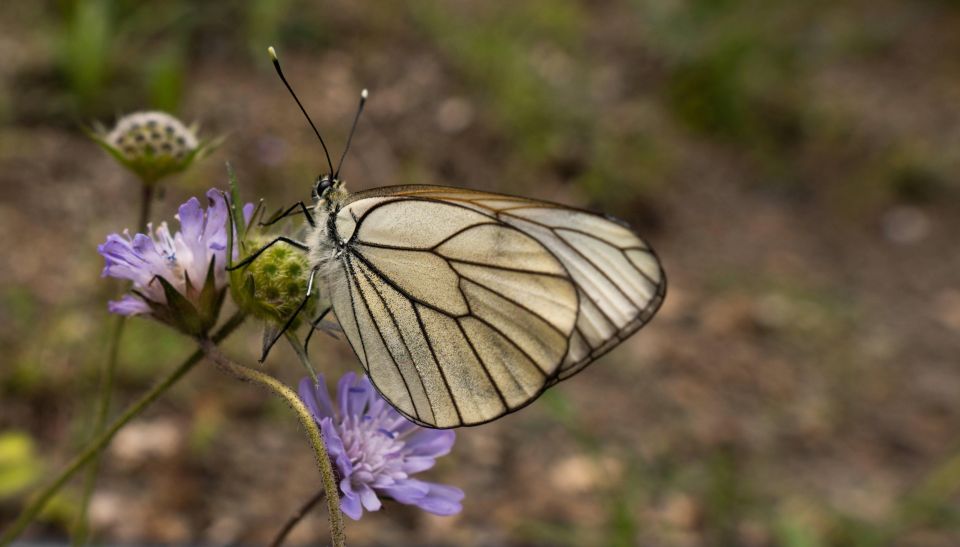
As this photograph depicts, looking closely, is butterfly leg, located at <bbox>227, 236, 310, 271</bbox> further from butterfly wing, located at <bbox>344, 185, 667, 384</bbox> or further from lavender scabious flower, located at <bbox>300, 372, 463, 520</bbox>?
butterfly wing, located at <bbox>344, 185, 667, 384</bbox>

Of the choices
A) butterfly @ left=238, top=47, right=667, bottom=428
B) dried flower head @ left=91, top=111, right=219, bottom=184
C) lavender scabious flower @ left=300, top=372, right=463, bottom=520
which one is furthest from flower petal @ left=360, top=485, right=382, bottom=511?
dried flower head @ left=91, top=111, right=219, bottom=184

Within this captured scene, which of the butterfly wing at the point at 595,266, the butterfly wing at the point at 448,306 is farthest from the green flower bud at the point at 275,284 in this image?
the butterfly wing at the point at 595,266

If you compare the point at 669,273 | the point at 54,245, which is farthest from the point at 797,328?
the point at 54,245

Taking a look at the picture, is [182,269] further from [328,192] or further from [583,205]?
[583,205]

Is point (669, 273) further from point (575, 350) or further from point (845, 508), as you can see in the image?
point (575, 350)

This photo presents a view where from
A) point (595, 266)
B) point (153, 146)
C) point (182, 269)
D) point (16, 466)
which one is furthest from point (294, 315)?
point (16, 466)

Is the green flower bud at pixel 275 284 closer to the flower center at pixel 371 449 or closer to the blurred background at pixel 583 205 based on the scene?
the blurred background at pixel 583 205
